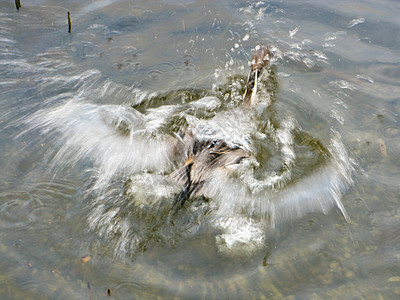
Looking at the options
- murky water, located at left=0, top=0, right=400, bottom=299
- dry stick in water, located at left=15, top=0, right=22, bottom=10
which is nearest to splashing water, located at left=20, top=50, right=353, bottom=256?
murky water, located at left=0, top=0, right=400, bottom=299

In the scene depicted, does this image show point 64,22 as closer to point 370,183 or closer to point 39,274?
point 39,274

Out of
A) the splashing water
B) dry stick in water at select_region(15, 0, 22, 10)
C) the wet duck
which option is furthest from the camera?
dry stick in water at select_region(15, 0, 22, 10)

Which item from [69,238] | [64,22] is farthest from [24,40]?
[69,238]

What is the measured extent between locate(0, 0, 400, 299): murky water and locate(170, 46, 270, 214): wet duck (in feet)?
0.24

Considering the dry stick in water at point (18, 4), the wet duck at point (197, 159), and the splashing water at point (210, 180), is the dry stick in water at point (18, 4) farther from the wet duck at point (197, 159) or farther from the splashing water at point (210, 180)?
the wet duck at point (197, 159)

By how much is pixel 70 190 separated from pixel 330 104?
3.24 meters

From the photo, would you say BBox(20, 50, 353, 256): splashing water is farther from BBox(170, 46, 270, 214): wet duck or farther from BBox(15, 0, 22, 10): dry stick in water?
BBox(15, 0, 22, 10): dry stick in water

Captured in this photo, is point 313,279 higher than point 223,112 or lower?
lower

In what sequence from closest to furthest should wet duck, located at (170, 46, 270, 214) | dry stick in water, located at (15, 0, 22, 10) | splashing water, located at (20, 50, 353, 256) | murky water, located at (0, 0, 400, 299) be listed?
murky water, located at (0, 0, 400, 299)
splashing water, located at (20, 50, 353, 256)
wet duck, located at (170, 46, 270, 214)
dry stick in water, located at (15, 0, 22, 10)

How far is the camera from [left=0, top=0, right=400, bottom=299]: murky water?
280 cm

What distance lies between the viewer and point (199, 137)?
3.80 m

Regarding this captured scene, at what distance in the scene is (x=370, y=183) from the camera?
11.9 ft

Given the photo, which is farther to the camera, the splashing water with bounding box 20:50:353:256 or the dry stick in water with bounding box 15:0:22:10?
the dry stick in water with bounding box 15:0:22:10

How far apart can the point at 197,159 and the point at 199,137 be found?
352 mm
